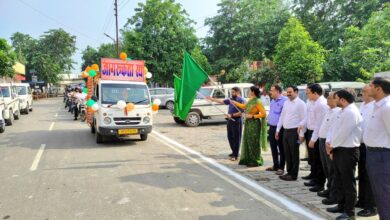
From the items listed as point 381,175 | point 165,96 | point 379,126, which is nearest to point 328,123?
point 379,126

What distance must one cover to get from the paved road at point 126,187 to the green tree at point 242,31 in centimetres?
2274

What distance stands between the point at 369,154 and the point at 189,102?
206 inches

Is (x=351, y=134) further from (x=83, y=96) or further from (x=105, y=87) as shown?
(x=83, y=96)

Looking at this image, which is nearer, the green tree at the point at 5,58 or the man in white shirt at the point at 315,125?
the man in white shirt at the point at 315,125

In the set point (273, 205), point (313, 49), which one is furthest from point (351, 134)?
point (313, 49)

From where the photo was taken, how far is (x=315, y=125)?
20.4 ft

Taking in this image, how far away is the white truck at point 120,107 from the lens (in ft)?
35.7

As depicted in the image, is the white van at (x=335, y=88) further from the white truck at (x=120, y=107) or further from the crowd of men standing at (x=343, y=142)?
the crowd of men standing at (x=343, y=142)

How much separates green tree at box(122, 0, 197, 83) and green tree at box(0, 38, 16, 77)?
9.77 meters

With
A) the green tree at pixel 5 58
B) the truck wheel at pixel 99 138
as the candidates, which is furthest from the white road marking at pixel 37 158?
the green tree at pixel 5 58

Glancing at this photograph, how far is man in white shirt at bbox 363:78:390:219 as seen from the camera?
4.09 m

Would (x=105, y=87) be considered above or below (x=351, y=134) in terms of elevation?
above

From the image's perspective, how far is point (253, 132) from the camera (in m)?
7.98

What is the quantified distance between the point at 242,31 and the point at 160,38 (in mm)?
7472
